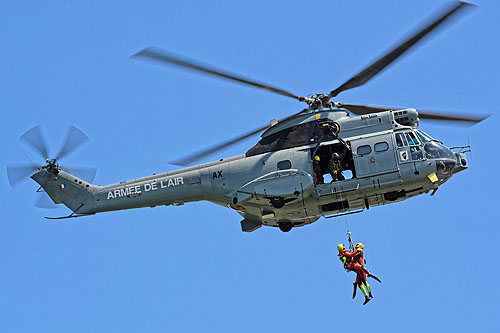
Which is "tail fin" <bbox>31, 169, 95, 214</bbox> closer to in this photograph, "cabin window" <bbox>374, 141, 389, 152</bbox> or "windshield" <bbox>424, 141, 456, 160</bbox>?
"cabin window" <bbox>374, 141, 389, 152</bbox>

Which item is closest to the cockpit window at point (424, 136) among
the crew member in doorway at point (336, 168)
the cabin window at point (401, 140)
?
the cabin window at point (401, 140)

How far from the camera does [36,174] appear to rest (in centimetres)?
2200

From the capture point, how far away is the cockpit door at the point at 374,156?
762 inches

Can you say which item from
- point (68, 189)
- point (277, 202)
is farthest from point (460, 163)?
point (68, 189)

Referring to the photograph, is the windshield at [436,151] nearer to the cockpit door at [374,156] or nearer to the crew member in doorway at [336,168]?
the cockpit door at [374,156]

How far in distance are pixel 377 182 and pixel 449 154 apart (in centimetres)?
205

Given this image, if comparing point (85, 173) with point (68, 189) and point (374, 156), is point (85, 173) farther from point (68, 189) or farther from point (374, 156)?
point (374, 156)

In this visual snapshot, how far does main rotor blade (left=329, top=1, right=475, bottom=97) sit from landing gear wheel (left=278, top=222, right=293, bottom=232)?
3675 mm

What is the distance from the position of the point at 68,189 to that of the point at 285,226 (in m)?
6.35

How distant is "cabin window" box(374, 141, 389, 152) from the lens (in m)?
19.5

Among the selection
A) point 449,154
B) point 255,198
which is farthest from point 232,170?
point 449,154

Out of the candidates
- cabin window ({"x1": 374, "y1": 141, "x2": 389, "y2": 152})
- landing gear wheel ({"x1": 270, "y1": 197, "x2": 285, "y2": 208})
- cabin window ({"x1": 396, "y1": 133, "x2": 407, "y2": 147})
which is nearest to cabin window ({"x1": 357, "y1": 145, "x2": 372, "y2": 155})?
cabin window ({"x1": 374, "y1": 141, "x2": 389, "y2": 152})

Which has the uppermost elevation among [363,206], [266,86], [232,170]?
[266,86]

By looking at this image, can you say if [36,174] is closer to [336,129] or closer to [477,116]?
[336,129]
